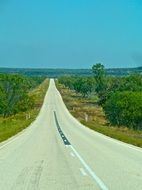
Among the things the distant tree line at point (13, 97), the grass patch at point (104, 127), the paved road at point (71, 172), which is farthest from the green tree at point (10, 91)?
the paved road at point (71, 172)

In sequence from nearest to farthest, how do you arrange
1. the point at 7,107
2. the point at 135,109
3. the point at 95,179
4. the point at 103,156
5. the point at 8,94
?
the point at 95,179
the point at 103,156
the point at 135,109
the point at 7,107
the point at 8,94

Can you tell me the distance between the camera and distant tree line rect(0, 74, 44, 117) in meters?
142

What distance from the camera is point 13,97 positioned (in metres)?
174

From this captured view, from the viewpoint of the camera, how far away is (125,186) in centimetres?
1352

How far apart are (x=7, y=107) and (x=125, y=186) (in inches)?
5581

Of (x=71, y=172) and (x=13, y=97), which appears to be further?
(x=13, y=97)

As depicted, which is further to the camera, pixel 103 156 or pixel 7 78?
pixel 7 78

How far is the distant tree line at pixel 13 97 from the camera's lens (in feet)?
465

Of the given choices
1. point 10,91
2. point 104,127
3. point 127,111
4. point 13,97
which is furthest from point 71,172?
point 10,91

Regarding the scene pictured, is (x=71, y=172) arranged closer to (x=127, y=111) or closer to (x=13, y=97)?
(x=127, y=111)

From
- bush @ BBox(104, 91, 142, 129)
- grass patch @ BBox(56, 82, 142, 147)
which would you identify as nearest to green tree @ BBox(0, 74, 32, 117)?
grass patch @ BBox(56, 82, 142, 147)

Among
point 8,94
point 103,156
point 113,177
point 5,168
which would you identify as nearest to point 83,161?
point 103,156

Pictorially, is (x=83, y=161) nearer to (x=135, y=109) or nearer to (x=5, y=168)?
(x=5, y=168)

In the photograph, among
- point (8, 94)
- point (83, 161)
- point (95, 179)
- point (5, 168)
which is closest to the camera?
point (95, 179)
